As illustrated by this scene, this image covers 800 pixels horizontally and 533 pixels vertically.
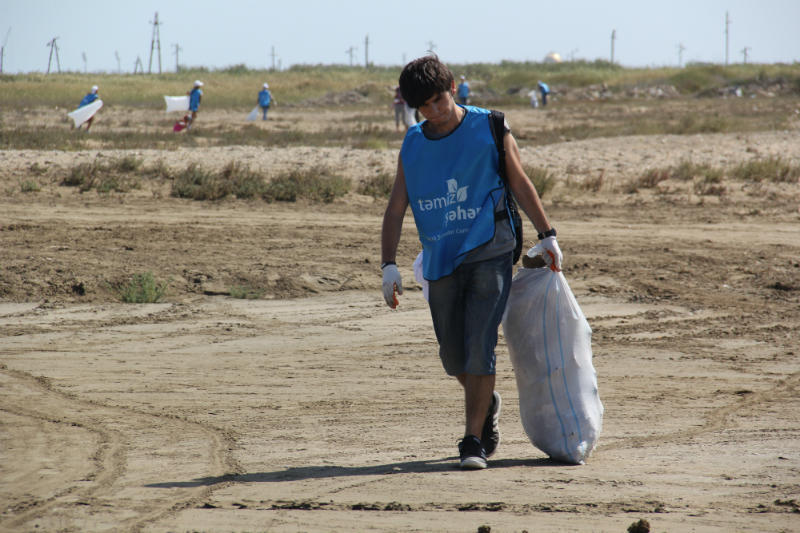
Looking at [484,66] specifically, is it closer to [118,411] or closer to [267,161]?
[267,161]

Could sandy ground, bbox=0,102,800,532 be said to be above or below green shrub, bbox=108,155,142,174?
below

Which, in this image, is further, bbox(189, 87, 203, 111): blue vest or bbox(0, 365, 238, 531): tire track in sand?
bbox(189, 87, 203, 111): blue vest

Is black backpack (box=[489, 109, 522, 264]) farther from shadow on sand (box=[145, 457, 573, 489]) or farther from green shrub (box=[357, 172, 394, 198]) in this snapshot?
green shrub (box=[357, 172, 394, 198])

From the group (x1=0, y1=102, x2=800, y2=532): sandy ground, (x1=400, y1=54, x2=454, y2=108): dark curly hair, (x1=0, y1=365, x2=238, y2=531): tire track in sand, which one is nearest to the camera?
(x1=0, y1=365, x2=238, y2=531): tire track in sand

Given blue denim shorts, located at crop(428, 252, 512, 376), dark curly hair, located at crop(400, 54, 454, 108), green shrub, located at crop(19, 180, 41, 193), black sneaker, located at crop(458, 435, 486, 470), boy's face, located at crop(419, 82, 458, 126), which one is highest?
dark curly hair, located at crop(400, 54, 454, 108)

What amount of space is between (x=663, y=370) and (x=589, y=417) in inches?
92.2

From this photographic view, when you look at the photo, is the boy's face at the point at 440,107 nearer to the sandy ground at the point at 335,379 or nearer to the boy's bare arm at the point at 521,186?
the boy's bare arm at the point at 521,186

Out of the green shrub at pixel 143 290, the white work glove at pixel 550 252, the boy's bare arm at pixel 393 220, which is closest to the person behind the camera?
the white work glove at pixel 550 252

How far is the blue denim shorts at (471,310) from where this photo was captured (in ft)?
13.0

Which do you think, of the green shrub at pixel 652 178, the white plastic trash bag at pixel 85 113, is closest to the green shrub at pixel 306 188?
the green shrub at pixel 652 178

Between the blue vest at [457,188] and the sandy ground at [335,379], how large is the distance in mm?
995

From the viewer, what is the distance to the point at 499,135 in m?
3.94

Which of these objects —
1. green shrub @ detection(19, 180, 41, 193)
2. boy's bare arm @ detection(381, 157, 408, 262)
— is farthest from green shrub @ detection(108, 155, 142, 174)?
boy's bare arm @ detection(381, 157, 408, 262)

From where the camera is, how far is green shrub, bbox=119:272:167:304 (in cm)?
811
